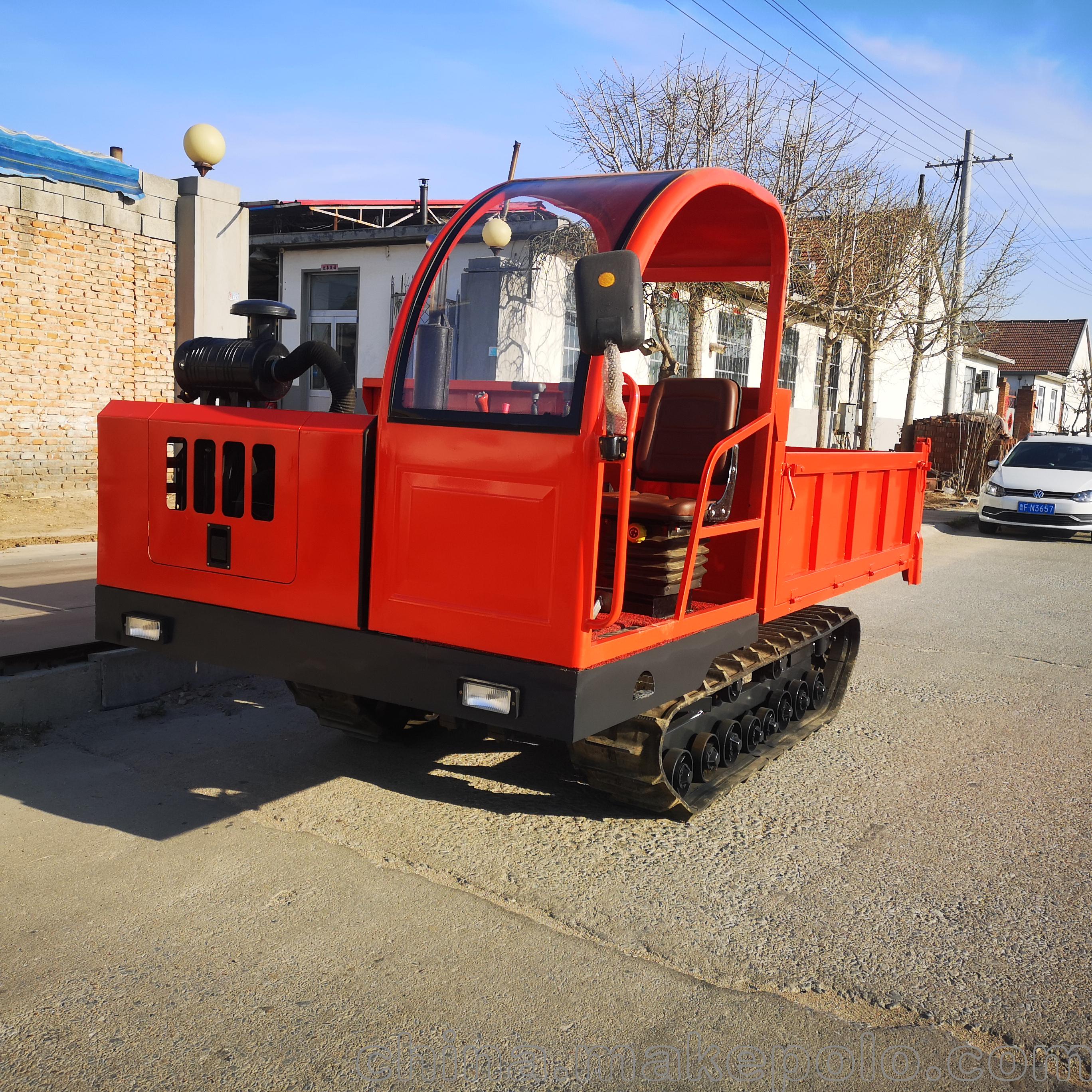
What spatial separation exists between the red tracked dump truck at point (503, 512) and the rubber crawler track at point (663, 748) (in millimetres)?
17

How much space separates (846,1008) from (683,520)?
5.92 feet

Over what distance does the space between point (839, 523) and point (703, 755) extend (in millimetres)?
1542

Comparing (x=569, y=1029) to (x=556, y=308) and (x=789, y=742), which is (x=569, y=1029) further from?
(x=789, y=742)

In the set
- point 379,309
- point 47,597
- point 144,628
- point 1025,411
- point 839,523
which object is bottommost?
point 47,597

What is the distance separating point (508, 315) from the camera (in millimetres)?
3770

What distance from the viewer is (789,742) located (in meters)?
5.55

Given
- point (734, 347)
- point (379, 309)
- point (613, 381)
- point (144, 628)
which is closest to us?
point (613, 381)

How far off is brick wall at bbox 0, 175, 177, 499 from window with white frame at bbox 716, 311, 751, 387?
25.6 feet

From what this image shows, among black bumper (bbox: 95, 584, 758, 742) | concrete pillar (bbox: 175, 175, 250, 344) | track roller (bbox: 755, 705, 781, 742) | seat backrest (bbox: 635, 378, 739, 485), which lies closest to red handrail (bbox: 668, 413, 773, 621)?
black bumper (bbox: 95, 584, 758, 742)

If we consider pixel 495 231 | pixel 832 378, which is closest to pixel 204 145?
pixel 495 231

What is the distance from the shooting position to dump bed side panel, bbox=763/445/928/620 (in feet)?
15.1

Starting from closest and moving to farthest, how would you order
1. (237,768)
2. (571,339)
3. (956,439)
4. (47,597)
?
(571,339)
(237,768)
(47,597)
(956,439)

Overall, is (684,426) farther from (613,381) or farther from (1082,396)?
(1082,396)

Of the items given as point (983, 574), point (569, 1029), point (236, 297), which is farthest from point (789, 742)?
point (236, 297)
